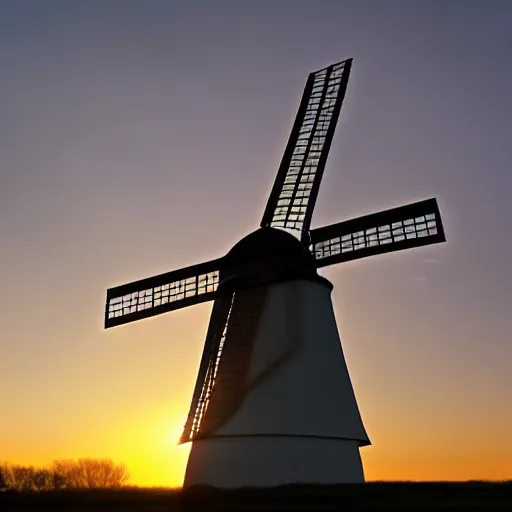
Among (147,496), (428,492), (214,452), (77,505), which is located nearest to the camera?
(428,492)

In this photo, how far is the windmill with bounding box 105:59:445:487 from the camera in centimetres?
1947

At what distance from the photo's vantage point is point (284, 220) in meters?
23.7

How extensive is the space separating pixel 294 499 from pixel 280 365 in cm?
557

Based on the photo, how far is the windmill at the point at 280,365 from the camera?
1947 cm

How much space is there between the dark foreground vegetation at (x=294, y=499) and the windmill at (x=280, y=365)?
196cm

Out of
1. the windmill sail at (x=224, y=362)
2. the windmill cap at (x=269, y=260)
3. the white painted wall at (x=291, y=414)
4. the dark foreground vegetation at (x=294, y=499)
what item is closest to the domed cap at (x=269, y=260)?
the windmill cap at (x=269, y=260)

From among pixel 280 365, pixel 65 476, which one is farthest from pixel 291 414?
pixel 65 476

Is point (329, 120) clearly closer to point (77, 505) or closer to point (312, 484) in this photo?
point (312, 484)

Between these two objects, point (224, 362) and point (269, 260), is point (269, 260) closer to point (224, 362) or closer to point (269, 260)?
point (269, 260)

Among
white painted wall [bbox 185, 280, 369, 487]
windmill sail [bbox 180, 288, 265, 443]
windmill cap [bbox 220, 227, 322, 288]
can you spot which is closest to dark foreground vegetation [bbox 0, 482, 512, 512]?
white painted wall [bbox 185, 280, 369, 487]

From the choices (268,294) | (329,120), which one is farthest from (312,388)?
(329,120)

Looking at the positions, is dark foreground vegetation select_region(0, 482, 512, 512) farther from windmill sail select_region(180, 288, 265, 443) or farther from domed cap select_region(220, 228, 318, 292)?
domed cap select_region(220, 228, 318, 292)

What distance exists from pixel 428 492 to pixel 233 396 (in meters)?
6.99

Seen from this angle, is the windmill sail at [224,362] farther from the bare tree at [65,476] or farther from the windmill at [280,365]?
the bare tree at [65,476]
